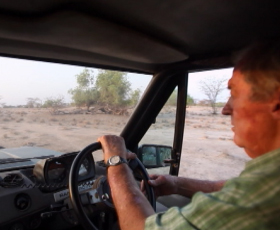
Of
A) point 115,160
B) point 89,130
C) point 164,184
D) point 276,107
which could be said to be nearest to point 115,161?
point 115,160

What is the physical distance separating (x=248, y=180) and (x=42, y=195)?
165 cm

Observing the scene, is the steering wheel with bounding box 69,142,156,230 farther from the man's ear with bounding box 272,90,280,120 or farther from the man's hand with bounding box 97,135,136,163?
the man's ear with bounding box 272,90,280,120

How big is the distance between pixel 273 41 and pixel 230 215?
72 cm

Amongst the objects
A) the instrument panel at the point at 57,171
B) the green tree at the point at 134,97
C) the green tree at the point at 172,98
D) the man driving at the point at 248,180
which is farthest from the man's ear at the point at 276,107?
the green tree at the point at 172,98

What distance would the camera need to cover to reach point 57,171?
2326mm

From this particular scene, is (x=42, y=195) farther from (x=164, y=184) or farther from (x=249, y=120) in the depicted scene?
(x=249, y=120)

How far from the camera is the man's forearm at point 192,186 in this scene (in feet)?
7.41

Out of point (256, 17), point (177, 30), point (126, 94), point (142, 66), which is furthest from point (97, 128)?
point (256, 17)

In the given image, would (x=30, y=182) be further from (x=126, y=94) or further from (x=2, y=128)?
(x=126, y=94)

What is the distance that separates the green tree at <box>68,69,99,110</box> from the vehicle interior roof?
0.46 feet

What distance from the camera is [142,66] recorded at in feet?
10.7

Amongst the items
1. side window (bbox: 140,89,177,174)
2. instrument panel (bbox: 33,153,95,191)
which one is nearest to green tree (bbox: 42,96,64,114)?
instrument panel (bbox: 33,153,95,191)

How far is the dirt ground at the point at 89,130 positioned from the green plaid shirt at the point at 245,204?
0.64m

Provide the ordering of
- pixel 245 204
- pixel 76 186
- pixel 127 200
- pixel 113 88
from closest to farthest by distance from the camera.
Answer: pixel 245 204 → pixel 127 200 → pixel 76 186 → pixel 113 88
